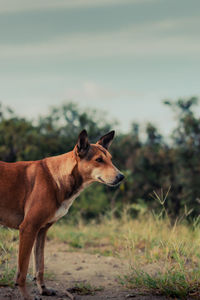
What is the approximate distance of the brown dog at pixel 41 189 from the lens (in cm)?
512

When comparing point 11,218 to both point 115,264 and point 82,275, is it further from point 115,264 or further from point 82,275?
point 115,264

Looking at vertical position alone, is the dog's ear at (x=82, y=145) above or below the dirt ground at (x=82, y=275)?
above

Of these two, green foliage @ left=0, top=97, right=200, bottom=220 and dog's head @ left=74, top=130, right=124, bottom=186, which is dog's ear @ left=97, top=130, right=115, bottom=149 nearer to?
dog's head @ left=74, top=130, right=124, bottom=186

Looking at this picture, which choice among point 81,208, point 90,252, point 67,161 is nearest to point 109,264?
point 90,252

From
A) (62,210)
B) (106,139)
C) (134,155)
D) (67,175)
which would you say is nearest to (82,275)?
(62,210)

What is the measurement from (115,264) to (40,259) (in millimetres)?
2207

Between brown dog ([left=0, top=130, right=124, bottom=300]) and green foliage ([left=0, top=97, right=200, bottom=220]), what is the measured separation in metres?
7.97

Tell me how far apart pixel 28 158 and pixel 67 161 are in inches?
369

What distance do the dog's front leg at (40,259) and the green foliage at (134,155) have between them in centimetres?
764

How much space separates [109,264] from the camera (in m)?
7.44

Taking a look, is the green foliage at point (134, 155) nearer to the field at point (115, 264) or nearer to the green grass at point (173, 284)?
the field at point (115, 264)

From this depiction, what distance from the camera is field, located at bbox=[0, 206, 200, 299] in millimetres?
5410

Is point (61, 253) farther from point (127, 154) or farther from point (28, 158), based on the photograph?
point (127, 154)

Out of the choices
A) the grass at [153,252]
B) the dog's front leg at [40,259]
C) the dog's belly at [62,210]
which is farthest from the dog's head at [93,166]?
the grass at [153,252]
